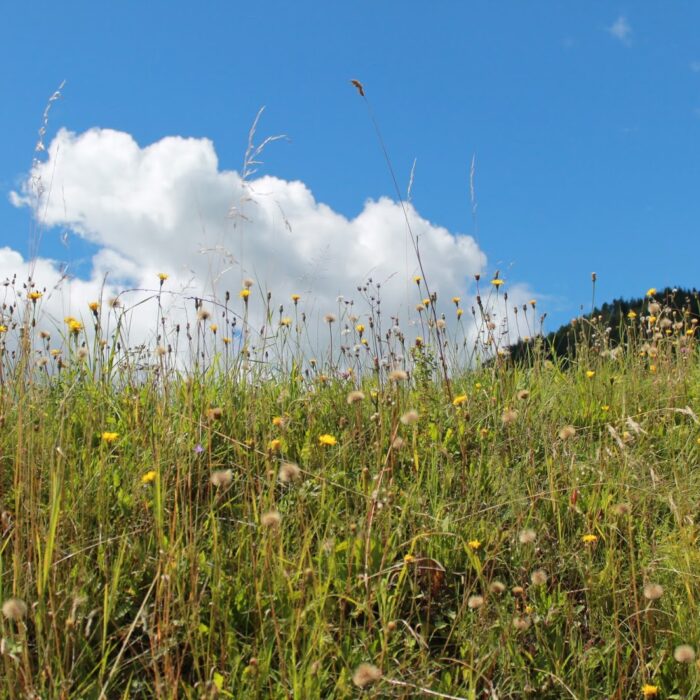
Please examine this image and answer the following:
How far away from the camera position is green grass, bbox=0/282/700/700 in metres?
2.23

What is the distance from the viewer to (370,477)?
3227 millimetres

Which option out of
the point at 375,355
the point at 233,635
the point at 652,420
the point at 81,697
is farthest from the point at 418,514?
the point at 652,420

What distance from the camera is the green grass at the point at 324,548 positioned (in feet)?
7.30

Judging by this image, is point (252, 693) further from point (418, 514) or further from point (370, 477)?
point (370, 477)

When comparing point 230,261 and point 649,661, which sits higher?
point 230,261

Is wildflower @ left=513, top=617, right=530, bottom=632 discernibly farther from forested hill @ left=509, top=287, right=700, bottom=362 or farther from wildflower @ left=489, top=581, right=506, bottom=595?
forested hill @ left=509, top=287, right=700, bottom=362

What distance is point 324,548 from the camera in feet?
8.22

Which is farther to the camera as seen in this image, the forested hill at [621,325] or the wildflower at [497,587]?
the forested hill at [621,325]

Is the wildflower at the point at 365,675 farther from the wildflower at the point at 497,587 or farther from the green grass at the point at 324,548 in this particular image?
the wildflower at the point at 497,587

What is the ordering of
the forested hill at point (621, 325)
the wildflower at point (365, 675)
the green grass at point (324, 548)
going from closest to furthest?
the wildflower at point (365, 675) < the green grass at point (324, 548) < the forested hill at point (621, 325)

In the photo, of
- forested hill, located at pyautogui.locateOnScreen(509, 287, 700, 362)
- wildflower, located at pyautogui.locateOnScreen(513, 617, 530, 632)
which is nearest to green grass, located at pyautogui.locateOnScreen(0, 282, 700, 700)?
wildflower, located at pyautogui.locateOnScreen(513, 617, 530, 632)

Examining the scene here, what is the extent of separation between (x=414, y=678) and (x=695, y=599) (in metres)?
1.23

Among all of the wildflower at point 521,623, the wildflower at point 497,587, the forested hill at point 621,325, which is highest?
the forested hill at point 621,325

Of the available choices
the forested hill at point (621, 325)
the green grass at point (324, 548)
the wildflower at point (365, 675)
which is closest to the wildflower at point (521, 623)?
the green grass at point (324, 548)
